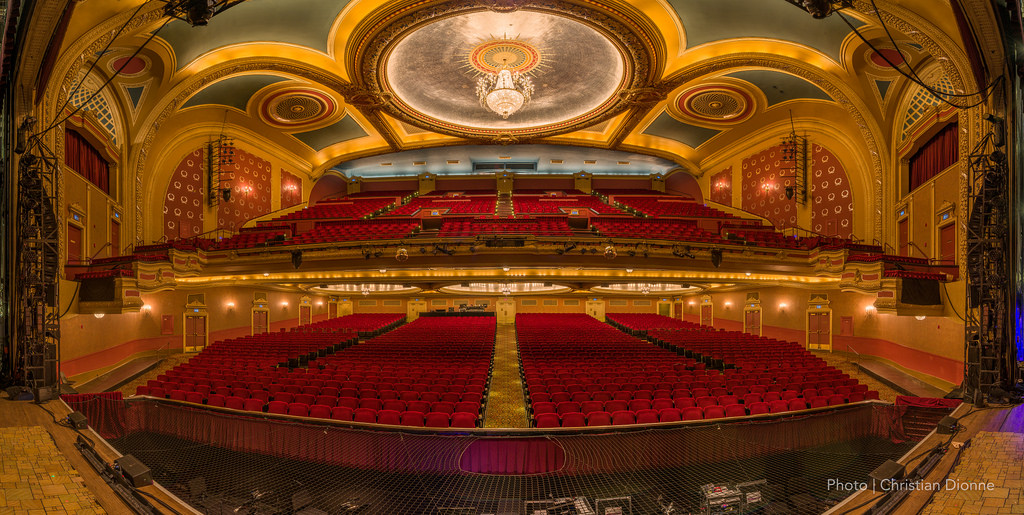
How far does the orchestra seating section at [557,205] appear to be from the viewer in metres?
19.0

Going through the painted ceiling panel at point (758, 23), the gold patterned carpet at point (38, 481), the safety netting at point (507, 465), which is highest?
the painted ceiling panel at point (758, 23)

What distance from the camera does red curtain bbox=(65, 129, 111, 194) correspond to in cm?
1045

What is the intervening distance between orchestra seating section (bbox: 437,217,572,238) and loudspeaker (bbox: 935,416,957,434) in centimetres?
826

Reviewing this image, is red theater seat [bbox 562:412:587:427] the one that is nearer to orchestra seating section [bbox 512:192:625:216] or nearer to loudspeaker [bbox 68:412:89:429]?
loudspeaker [bbox 68:412:89:429]

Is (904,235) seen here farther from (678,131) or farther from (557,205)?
(557,205)

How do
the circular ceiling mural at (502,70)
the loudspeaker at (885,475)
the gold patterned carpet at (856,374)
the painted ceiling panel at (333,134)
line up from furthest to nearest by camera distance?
1. the painted ceiling panel at (333,134)
2. the circular ceiling mural at (502,70)
3. the gold patterned carpet at (856,374)
4. the loudspeaker at (885,475)

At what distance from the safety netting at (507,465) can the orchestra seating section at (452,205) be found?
1355cm

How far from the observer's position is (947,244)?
10367 mm

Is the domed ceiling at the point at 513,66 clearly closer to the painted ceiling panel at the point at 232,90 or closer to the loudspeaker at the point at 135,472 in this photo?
the painted ceiling panel at the point at 232,90

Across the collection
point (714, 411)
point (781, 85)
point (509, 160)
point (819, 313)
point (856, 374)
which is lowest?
point (856, 374)

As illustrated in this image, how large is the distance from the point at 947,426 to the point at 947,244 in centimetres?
797

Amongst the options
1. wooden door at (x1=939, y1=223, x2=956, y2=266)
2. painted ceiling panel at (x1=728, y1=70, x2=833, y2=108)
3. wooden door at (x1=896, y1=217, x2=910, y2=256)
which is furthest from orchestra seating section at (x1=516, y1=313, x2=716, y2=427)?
painted ceiling panel at (x1=728, y1=70, x2=833, y2=108)

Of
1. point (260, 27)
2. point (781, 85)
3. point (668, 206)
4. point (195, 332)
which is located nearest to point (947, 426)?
point (781, 85)

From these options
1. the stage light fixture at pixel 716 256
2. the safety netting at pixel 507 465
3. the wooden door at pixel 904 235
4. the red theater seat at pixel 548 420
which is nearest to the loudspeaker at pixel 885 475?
the safety netting at pixel 507 465
